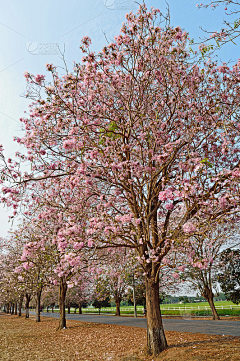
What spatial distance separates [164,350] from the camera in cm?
703

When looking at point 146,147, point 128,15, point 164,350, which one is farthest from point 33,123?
point 164,350

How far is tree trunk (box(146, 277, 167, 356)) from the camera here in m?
7.06

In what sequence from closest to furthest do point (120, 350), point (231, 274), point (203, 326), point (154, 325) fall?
point (154, 325), point (120, 350), point (203, 326), point (231, 274)

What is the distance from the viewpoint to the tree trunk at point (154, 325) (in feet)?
23.2

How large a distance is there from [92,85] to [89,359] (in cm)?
820

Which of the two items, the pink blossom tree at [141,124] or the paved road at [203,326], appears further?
the paved road at [203,326]

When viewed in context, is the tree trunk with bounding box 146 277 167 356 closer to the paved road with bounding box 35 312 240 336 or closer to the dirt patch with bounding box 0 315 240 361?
the dirt patch with bounding box 0 315 240 361


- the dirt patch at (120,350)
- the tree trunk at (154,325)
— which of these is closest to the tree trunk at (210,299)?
the dirt patch at (120,350)

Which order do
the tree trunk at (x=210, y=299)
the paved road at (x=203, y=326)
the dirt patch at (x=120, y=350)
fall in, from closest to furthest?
the dirt patch at (x=120, y=350) → the paved road at (x=203, y=326) → the tree trunk at (x=210, y=299)

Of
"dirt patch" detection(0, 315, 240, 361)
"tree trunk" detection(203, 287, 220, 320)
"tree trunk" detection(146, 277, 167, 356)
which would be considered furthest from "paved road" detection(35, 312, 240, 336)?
"tree trunk" detection(146, 277, 167, 356)

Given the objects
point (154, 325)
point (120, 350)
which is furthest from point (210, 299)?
point (154, 325)

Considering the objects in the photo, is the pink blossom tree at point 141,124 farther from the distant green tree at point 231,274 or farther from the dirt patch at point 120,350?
the distant green tree at point 231,274

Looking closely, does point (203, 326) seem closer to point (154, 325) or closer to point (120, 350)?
point (120, 350)

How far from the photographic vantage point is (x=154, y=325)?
7.21 metres
